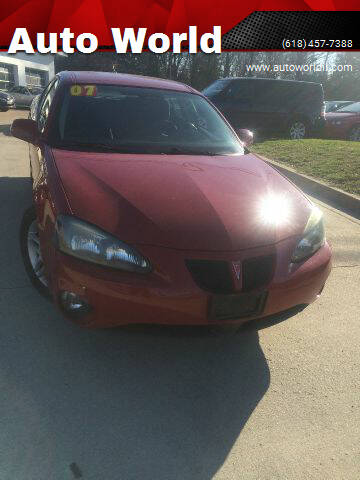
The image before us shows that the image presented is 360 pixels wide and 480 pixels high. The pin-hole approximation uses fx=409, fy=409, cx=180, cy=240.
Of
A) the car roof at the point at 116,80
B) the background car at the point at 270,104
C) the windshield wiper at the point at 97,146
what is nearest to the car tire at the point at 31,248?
the windshield wiper at the point at 97,146

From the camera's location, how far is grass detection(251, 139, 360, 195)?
630cm

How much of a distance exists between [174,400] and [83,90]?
2525mm

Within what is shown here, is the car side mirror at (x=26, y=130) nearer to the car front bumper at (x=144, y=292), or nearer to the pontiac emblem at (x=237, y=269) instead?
the car front bumper at (x=144, y=292)

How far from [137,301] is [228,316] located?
0.45 m

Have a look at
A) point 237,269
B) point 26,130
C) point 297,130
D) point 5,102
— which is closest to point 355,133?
point 297,130

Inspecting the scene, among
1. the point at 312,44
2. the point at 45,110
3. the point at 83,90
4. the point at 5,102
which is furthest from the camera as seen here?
the point at 5,102

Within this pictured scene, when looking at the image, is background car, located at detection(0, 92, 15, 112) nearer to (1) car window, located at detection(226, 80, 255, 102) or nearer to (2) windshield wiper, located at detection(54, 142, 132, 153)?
(1) car window, located at detection(226, 80, 255, 102)

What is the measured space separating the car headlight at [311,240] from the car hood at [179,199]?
53mm

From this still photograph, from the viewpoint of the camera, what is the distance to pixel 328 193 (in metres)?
5.92

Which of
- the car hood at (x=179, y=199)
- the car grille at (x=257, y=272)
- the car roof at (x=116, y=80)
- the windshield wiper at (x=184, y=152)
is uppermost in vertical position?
the car roof at (x=116, y=80)

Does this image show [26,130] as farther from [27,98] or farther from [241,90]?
[27,98]

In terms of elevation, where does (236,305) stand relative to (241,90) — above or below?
below

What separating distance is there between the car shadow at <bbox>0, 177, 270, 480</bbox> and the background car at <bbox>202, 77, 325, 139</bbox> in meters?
8.68

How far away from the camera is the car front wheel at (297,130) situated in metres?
11.5
